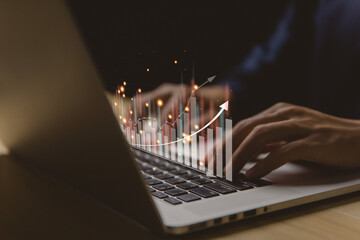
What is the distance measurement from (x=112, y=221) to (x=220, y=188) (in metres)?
0.15

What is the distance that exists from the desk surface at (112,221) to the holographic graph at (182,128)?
0.16m

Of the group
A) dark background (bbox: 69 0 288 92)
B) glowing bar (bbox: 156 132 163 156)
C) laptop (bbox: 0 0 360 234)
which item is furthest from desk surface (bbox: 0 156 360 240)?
dark background (bbox: 69 0 288 92)

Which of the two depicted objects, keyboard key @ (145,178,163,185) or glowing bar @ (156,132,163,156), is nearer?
keyboard key @ (145,178,163,185)

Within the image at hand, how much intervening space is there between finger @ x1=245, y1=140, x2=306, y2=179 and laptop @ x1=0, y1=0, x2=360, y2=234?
17mm

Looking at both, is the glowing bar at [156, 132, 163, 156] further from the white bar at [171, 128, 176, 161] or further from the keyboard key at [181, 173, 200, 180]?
the keyboard key at [181, 173, 200, 180]

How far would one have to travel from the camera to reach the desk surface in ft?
1.25

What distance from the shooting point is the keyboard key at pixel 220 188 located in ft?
1.53

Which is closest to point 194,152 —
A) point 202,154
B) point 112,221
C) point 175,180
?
point 202,154

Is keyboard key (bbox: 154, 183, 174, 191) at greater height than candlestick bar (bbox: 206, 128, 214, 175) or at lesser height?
lesser

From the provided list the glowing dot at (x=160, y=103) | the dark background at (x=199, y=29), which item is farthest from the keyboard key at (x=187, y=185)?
the dark background at (x=199, y=29)

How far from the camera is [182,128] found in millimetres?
737

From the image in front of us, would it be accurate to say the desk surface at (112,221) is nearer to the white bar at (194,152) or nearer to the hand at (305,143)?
the hand at (305,143)

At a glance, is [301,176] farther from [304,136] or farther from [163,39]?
[163,39]

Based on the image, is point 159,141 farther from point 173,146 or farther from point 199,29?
point 199,29
